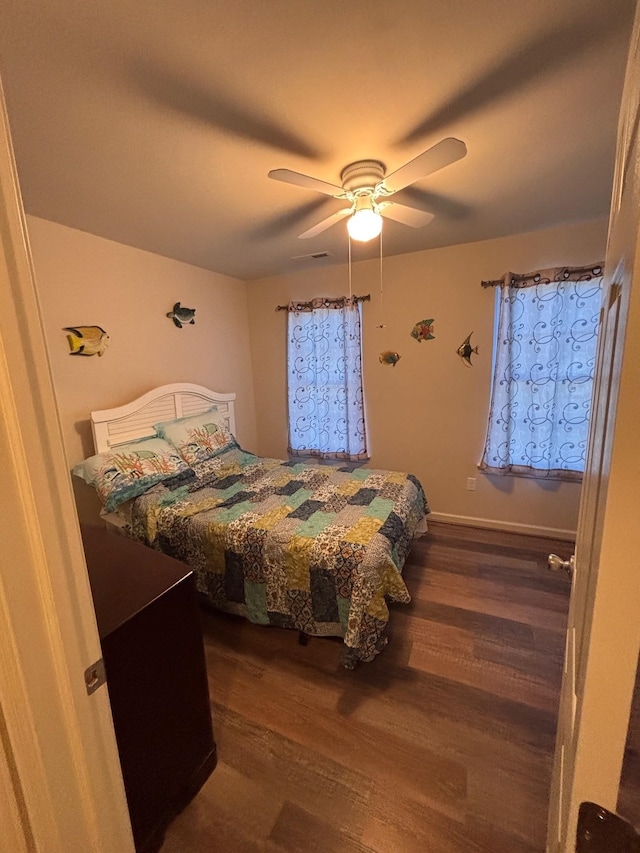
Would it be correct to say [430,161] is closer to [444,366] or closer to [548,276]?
[548,276]

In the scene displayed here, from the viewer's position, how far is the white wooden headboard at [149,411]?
8.23 ft

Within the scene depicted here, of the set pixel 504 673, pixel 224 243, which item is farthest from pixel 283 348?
pixel 504 673

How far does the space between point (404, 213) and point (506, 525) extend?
8.71 ft

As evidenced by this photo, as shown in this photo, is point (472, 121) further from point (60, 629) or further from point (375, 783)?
point (375, 783)

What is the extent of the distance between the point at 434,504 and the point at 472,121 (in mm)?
2861

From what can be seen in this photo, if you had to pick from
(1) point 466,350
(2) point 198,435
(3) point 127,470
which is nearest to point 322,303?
(1) point 466,350

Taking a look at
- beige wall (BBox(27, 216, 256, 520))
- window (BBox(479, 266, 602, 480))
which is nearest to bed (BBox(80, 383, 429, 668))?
beige wall (BBox(27, 216, 256, 520))

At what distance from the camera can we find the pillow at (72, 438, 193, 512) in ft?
7.47

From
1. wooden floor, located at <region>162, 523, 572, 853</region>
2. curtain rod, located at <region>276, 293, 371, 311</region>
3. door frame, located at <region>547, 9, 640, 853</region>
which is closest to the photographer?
door frame, located at <region>547, 9, 640, 853</region>

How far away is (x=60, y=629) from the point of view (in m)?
0.59

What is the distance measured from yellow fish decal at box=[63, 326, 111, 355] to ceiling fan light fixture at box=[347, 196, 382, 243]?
1.93 metres

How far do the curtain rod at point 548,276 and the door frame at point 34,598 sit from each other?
3.10 meters

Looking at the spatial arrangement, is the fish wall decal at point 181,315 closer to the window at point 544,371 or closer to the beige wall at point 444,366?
the beige wall at point 444,366

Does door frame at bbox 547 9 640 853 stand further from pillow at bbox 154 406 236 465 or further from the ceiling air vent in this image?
the ceiling air vent
